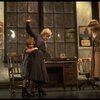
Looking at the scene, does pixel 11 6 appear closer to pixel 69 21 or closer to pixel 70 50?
pixel 69 21

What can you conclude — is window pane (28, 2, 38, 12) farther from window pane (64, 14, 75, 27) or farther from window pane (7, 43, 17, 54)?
window pane (7, 43, 17, 54)

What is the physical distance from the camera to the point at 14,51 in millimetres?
11047

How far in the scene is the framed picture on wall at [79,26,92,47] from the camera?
1139 cm

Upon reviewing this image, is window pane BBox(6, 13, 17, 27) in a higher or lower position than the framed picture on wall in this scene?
higher

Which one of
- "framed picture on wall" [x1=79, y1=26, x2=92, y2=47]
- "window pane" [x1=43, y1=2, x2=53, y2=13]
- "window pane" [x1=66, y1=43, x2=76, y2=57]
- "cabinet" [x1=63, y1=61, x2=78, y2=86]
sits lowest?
"cabinet" [x1=63, y1=61, x2=78, y2=86]

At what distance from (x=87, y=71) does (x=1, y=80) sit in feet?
8.33

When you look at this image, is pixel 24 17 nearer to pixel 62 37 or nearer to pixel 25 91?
pixel 62 37

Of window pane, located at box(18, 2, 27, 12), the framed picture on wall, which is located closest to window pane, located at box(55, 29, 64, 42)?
the framed picture on wall

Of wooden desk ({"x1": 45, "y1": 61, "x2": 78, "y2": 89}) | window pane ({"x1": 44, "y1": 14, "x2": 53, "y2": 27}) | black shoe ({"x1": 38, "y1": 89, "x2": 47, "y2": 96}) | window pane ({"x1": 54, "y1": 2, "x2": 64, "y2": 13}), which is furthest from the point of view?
window pane ({"x1": 54, "y1": 2, "x2": 64, "y2": 13})

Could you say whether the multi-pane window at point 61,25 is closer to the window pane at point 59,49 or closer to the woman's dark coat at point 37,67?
the window pane at point 59,49

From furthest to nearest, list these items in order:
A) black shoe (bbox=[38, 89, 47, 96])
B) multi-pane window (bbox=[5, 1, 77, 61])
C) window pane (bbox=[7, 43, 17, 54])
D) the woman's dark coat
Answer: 1. multi-pane window (bbox=[5, 1, 77, 61])
2. window pane (bbox=[7, 43, 17, 54])
3. black shoe (bbox=[38, 89, 47, 96])
4. the woman's dark coat

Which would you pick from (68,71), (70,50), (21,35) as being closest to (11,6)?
(21,35)

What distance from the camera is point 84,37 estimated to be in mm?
11406

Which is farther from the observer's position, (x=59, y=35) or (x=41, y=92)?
(x=59, y=35)
